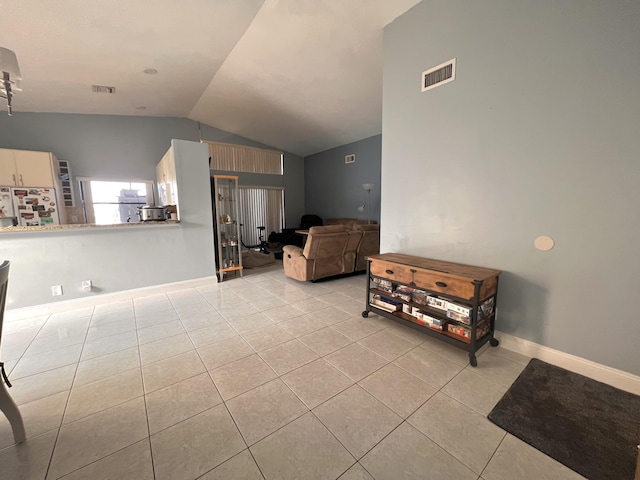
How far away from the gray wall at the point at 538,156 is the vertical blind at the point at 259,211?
18.1 ft

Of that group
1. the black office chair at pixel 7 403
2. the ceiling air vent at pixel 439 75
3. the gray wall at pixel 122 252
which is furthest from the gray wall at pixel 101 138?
the ceiling air vent at pixel 439 75

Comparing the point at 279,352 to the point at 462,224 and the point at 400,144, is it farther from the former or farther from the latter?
the point at 400,144

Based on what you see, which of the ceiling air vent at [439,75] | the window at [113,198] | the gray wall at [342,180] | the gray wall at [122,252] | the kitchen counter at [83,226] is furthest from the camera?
the gray wall at [342,180]

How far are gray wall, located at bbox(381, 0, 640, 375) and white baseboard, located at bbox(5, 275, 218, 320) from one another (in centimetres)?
350

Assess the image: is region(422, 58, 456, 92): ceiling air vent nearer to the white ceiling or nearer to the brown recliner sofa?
the white ceiling

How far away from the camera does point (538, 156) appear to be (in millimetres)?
1980

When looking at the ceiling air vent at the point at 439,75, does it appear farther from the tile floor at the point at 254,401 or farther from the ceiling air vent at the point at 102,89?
the ceiling air vent at the point at 102,89

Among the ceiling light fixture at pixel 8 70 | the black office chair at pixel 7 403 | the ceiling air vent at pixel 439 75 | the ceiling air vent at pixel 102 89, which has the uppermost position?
the ceiling air vent at pixel 102 89

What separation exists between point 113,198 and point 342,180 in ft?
18.0

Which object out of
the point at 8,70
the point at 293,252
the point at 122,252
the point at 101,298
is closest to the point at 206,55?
the point at 8,70

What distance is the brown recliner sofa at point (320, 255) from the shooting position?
12.8 feet

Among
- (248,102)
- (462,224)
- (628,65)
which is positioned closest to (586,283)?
(462,224)

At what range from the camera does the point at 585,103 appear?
69.3 inches

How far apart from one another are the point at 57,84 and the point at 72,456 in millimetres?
5224
